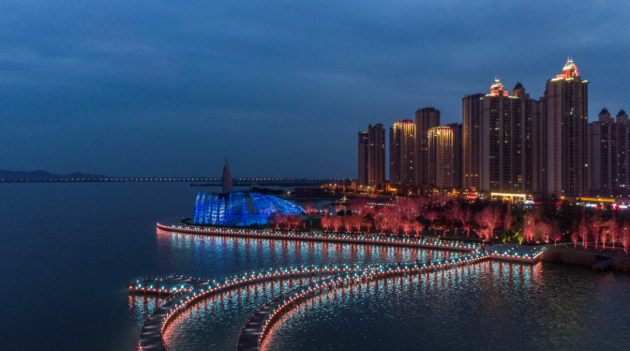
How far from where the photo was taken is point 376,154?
436 feet

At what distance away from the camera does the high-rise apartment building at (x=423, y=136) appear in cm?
10750

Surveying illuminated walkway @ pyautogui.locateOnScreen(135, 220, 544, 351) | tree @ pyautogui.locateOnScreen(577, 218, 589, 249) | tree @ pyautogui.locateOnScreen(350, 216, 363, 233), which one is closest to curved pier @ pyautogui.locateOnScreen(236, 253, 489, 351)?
illuminated walkway @ pyautogui.locateOnScreen(135, 220, 544, 351)

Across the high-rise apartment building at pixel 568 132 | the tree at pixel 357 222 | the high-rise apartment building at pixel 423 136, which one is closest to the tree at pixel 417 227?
the tree at pixel 357 222

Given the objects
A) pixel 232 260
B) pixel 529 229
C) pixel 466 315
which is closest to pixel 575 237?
pixel 529 229

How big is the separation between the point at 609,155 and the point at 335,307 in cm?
7299

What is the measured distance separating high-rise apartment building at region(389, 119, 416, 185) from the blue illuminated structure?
218 feet

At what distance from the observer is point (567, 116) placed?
2306 inches

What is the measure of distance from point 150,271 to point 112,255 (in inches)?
294

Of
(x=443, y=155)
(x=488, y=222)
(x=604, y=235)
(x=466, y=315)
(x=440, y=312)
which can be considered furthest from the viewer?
(x=443, y=155)

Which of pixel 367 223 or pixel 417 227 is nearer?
pixel 417 227

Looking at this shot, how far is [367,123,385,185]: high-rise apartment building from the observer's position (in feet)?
431

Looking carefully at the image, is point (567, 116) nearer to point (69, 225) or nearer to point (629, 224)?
point (629, 224)

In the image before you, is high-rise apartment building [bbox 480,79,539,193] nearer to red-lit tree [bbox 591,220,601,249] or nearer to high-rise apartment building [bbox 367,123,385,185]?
red-lit tree [bbox 591,220,601,249]

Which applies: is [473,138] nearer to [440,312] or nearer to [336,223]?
[336,223]
